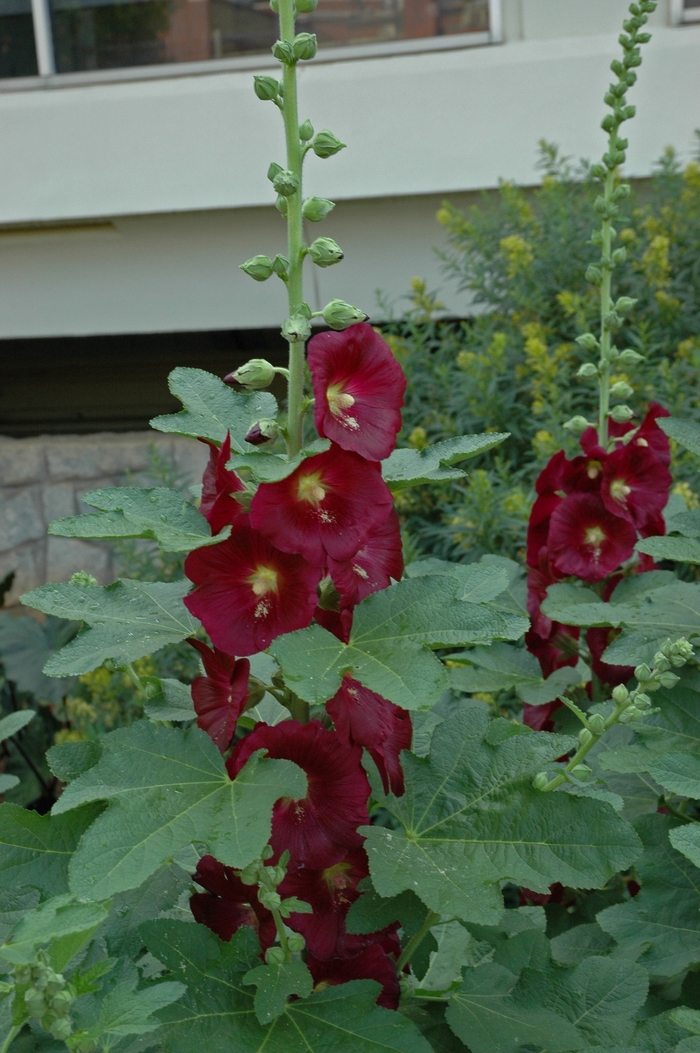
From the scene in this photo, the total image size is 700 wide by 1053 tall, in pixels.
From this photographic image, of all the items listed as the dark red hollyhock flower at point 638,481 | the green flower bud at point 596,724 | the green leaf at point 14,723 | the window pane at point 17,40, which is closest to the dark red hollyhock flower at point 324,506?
the green flower bud at point 596,724

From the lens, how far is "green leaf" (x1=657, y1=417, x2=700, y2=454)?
3.64ft

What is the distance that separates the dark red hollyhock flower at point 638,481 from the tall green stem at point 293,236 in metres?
0.59

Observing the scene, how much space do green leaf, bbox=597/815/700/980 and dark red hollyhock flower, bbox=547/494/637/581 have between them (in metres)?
0.37

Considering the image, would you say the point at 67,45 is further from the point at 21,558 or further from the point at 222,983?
the point at 222,983

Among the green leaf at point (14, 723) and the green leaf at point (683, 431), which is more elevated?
the green leaf at point (683, 431)

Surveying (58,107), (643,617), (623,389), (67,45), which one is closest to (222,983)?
(643,617)

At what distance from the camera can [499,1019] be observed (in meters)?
0.80

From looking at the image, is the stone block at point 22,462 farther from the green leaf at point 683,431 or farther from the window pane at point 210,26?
the green leaf at point 683,431

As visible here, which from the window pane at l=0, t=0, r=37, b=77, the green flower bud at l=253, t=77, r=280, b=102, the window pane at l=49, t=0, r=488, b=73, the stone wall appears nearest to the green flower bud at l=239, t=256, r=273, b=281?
the green flower bud at l=253, t=77, r=280, b=102

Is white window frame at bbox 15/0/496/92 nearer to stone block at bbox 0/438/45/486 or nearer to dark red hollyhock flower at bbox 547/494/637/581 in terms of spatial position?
stone block at bbox 0/438/45/486

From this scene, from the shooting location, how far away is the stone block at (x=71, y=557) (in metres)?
4.17

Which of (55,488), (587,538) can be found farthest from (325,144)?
(55,488)

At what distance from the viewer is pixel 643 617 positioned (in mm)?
1084

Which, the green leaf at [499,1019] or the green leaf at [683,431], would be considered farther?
the green leaf at [683,431]
